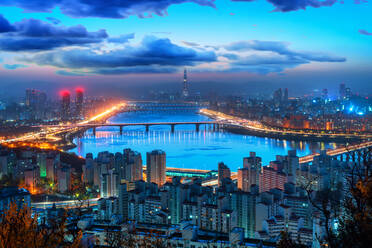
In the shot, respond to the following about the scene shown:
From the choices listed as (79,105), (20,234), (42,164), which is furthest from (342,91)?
(20,234)

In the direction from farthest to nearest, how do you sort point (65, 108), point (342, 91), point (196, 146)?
point (342, 91) < point (65, 108) < point (196, 146)

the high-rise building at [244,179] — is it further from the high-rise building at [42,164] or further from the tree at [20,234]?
the tree at [20,234]

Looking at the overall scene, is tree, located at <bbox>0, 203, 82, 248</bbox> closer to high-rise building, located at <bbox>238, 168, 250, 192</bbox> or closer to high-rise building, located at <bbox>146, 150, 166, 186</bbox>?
high-rise building, located at <bbox>238, 168, 250, 192</bbox>

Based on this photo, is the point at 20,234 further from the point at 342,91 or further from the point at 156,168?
the point at 342,91

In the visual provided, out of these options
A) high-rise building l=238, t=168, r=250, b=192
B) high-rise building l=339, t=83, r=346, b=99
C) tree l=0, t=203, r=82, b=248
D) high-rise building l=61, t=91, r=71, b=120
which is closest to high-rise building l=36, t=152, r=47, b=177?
high-rise building l=238, t=168, r=250, b=192

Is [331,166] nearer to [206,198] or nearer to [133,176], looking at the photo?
[206,198]
